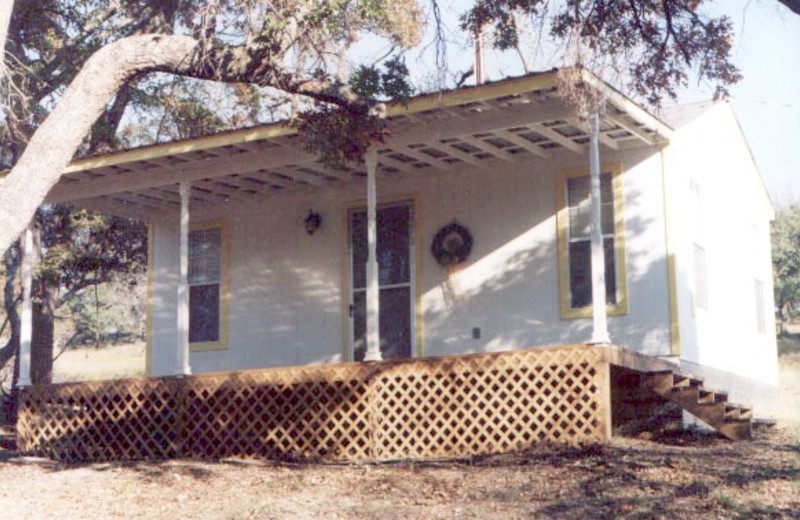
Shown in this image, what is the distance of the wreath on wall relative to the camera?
12852mm

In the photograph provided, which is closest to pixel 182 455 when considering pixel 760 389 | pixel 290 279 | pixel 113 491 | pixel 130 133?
pixel 113 491

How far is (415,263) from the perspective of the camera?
13.2m

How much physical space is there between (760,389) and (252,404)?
7.59 m

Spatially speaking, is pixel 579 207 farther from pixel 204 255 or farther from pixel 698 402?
pixel 204 255

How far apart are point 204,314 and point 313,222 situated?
2.21 meters

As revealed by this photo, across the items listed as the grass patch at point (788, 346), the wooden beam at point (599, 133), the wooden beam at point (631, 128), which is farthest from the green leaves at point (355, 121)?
the grass patch at point (788, 346)

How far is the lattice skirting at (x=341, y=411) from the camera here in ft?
34.0

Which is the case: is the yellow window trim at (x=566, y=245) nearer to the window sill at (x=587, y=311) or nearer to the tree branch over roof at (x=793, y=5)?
the window sill at (x=587, y=311)

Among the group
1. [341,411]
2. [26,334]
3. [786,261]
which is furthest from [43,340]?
[786,261]

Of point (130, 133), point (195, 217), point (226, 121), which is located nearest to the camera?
point (195, 217)

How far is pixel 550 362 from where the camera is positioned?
33.9 ft

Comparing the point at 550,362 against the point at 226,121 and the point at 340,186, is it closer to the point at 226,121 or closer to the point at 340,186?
the point at 340,186

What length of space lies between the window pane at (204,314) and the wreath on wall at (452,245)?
11.5 ft

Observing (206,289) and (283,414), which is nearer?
(283,414)
